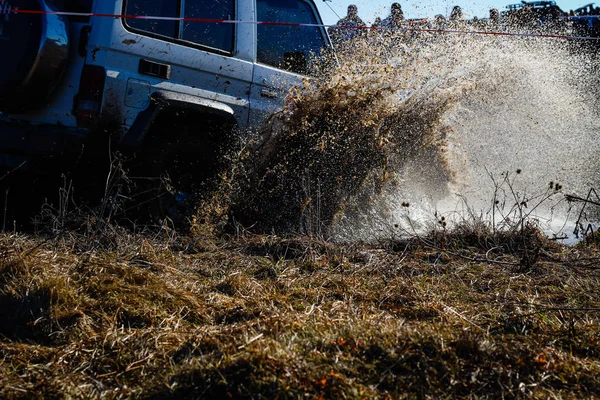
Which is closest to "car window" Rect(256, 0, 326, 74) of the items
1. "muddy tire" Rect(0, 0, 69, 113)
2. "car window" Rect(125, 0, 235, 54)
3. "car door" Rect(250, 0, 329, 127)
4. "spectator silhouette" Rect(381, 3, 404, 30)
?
"car door" Rect(250, 0, 329, 127)

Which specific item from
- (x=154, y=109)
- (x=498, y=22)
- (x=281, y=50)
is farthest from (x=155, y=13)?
(x=498, y=22)

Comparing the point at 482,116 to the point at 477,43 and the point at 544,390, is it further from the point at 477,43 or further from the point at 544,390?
the point at 544,390

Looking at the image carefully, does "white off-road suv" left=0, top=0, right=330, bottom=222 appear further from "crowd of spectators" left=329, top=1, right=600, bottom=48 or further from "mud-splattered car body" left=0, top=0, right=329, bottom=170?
"crowd of spectators" left=329, top=1, right=600, bottom=48

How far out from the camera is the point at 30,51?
4020mm

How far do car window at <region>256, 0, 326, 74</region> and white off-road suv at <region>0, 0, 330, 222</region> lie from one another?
0.29 ft

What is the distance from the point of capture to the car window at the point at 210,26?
4.79 meters

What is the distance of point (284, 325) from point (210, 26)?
3.21 m

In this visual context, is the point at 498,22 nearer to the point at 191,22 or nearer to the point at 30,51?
the point at 191,22

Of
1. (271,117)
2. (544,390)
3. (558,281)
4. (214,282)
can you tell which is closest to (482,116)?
(271,117)

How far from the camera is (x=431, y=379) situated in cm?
203

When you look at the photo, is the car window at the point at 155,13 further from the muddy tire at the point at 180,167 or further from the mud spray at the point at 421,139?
the mud spray at the point at 421,139

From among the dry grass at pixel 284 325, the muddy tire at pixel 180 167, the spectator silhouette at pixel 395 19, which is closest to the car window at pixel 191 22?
the muddy tire at pixel 180 167

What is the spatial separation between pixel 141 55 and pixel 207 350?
2.79m

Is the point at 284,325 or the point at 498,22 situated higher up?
the point at 498,22
